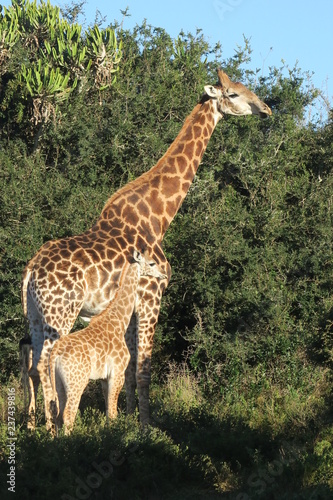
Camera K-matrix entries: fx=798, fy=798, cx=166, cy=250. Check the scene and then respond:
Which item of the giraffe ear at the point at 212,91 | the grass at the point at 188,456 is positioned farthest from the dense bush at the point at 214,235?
the giraffe ear at the point at 212,91

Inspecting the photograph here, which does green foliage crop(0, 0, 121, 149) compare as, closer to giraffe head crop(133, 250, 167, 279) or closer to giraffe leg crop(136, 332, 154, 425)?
giraffe head crop(133, 250, 167, 279)

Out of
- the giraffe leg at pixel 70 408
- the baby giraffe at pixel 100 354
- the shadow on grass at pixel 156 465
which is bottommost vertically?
the shadow on grass at pixel 156 465

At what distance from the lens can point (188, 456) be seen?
7.50 m

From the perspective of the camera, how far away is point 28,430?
7.83 m

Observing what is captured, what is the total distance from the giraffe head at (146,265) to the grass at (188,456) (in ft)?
5.07

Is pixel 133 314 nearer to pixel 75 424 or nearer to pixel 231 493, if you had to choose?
pixel 75 424

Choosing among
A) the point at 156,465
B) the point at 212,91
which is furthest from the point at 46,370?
the point at 212,91

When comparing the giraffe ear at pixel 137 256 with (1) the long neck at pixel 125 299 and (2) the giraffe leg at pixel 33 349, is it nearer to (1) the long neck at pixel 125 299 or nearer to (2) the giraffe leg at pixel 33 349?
(1) the long neck at pixel 125 299

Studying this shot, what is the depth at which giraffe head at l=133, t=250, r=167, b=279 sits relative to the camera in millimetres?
8859

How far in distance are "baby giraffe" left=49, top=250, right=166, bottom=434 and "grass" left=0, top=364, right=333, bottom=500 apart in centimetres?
28

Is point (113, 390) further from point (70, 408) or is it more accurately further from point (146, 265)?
point (146, 265)

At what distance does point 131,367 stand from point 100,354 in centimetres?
172

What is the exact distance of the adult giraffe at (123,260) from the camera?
8.22 meters

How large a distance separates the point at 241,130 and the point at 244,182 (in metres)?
2.16
